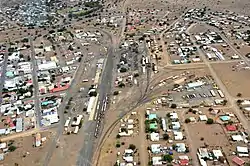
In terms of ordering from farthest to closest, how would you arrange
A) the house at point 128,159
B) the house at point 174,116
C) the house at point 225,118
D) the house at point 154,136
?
the house at point 174,116 < the house at point 225,118 < the house at point 154,136 < the house at point 128,159

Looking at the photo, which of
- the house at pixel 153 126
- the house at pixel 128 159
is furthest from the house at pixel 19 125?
the house at pixel 153 126

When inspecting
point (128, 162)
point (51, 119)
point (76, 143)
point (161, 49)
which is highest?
point (161, 49)

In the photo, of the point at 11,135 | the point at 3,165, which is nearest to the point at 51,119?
the point at 11,135

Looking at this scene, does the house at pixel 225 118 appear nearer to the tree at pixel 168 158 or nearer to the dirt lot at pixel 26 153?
the tree at pixel 168 158

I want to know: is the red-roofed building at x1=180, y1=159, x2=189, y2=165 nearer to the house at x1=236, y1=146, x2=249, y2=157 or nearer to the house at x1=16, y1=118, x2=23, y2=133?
the house at x1=236, y1=146, x2=249, y2=157

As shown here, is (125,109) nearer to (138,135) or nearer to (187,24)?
(138,135)

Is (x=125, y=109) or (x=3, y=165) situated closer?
(x=3, y=165)

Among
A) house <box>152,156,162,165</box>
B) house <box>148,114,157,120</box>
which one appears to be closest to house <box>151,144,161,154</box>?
house <box>152,156,162,165</box>
